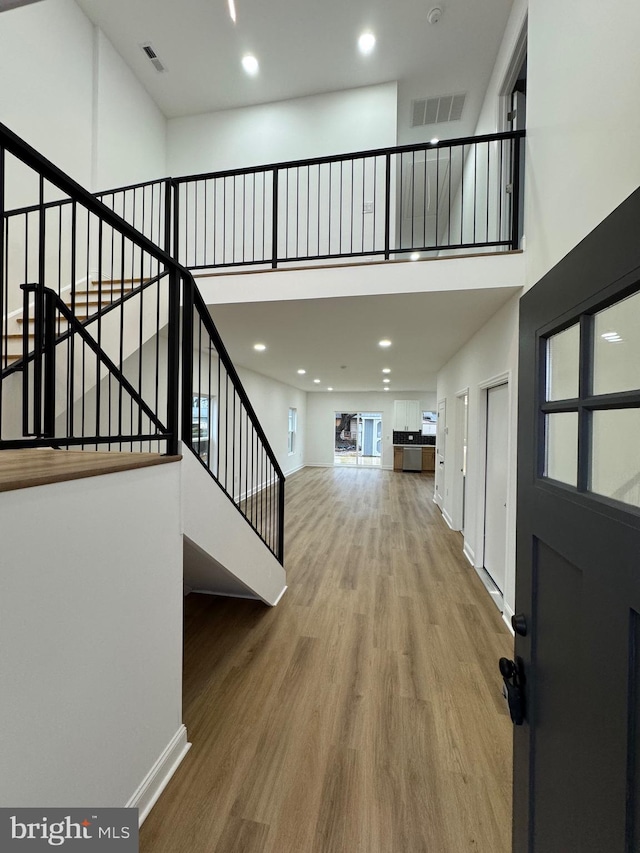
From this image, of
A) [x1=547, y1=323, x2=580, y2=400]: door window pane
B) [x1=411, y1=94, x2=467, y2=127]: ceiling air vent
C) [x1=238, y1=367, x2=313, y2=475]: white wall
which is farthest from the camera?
[x1=238, y1=367, x2=313, y2=475]: white wall

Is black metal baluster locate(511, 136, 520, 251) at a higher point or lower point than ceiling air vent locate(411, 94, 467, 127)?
lower

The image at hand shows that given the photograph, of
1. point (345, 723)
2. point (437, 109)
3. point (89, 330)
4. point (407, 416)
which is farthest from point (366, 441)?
point (345, 723)

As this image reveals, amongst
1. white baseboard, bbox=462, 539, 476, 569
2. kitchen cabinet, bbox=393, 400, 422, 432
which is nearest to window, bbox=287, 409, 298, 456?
kitchen cabinet, bbox=393, 400, 422, 432

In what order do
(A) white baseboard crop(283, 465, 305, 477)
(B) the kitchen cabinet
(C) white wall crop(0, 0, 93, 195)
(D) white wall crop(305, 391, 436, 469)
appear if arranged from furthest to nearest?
(D) white wall crop(305, 391, 436, 469), (B) the kitchen cabinet, (A) white baseboard crop(283, 465, 305, 477), (C) white wall crop(0, 0, 93, 195)

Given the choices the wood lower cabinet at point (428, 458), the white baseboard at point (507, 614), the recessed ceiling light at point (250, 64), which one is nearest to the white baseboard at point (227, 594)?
the white baseboard at point (507, 614)

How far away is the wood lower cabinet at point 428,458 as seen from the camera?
11.8 meters

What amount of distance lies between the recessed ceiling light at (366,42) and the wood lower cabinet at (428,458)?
9488mm

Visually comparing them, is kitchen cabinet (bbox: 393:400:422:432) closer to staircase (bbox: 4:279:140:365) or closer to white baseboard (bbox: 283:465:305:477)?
white baseboard (bbox: 283:465:305:477)

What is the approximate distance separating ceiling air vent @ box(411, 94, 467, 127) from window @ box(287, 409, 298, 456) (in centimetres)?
751

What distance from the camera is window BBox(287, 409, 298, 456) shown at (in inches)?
449

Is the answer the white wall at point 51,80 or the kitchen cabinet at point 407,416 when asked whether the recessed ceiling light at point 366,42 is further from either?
the kitchen cabinet at point 407,416

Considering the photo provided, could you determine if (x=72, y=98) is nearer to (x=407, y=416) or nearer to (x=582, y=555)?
(x=582, y=555)

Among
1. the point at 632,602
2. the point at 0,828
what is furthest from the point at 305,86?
the point at 0,828

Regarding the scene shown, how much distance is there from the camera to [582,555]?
0.78 m
